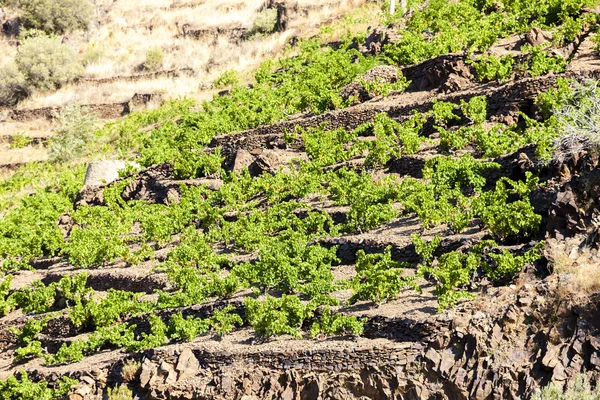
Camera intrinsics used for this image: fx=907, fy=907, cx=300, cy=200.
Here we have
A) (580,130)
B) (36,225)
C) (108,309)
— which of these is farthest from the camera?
(36,225)

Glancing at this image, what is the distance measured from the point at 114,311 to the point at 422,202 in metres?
6.02

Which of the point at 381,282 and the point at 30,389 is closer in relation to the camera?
A: the point at 381,282

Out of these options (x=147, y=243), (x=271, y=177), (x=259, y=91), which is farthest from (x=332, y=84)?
(x=147, y=243)

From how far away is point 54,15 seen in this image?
147 feet

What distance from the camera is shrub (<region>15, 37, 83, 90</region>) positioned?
38500 mm

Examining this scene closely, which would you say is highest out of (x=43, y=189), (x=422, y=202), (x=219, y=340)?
(x=422, y=202)

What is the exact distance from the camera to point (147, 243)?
2070cm

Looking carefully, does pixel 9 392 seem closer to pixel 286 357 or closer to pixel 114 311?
pixel 114 311

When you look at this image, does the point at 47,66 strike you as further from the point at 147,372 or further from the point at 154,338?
the point at 147,372

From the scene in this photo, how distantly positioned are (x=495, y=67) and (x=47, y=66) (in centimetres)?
2352

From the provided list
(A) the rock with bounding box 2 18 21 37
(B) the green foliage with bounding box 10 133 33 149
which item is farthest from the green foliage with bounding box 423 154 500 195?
(A) the rock with bounding box 2 18 21 37

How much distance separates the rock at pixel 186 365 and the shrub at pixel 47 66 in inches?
1051

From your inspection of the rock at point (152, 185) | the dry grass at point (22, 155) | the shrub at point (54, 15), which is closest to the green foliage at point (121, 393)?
the rock at point (152, 185)

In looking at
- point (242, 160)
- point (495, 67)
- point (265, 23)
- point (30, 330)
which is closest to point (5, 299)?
point (30, 330)
